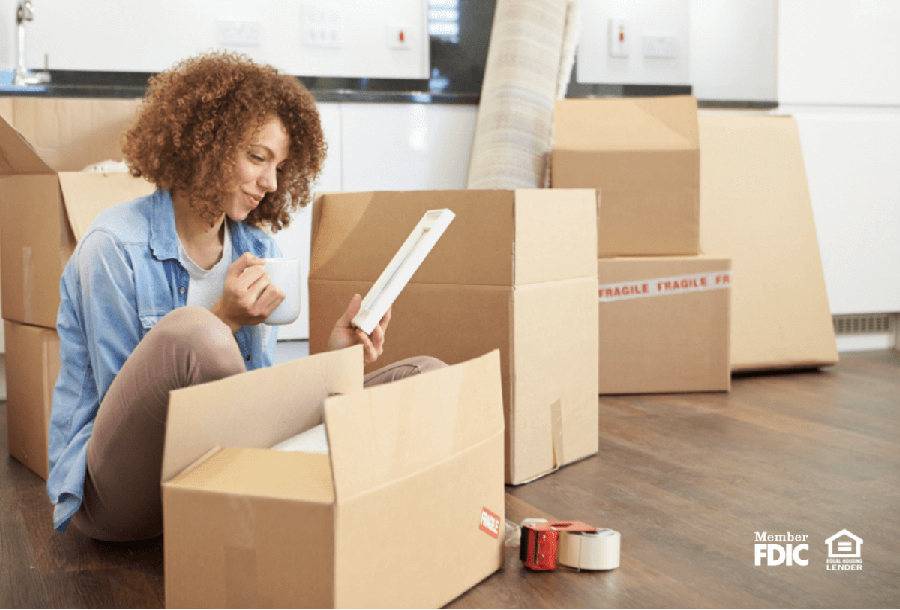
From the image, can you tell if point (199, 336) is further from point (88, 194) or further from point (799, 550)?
point (799, 550)

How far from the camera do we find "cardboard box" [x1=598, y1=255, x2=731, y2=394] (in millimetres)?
2205

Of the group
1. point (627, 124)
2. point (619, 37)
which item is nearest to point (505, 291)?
point (627, 124)

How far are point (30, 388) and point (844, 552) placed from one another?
1430 mm

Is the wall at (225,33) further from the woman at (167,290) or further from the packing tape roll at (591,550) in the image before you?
the packing tape roll at (591,550)

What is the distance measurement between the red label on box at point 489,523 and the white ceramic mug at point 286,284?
36 centimetres

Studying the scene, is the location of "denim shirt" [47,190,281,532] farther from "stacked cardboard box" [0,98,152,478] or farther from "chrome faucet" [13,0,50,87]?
"chrome faucet" [13,0,50,87]

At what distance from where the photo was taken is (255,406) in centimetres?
94

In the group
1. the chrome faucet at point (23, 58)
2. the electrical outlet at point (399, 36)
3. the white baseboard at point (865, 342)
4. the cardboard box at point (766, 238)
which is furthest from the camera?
the white baseboard at point (865, 342)

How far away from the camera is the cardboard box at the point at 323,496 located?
0.79 m

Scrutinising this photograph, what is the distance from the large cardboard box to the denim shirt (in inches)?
17.3

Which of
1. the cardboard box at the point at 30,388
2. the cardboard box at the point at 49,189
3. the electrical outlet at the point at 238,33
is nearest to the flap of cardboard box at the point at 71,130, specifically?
the cardboard box at the point at 49,189

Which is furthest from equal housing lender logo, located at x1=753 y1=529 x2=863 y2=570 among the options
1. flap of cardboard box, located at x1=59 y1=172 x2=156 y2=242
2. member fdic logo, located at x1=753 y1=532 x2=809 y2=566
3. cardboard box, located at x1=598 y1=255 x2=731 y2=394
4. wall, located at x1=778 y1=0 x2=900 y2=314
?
wall, located at x1=778 y1=0 x2=900 y2=314

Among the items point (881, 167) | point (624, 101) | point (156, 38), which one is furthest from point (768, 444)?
point (156, 38)

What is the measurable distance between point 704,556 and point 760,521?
0.18m
